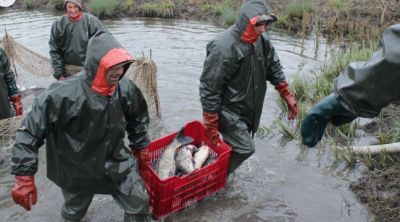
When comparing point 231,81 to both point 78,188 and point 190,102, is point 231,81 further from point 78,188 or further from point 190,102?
point 190,102

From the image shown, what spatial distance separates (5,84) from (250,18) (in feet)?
11.3

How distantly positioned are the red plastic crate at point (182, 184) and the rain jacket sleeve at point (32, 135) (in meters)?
1.12

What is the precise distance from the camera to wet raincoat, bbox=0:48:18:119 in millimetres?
5281

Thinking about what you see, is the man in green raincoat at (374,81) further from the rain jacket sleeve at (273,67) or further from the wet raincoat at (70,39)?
the wet raincoat at (70,39)

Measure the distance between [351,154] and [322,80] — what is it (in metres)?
2.37

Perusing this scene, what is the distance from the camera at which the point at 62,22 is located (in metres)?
6.12

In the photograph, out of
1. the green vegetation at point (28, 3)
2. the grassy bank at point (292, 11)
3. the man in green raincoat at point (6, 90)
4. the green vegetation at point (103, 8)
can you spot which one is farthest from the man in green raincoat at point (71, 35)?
the green vegetation at point (28, 3)

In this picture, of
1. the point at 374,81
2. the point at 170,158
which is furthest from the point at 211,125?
the point at 374,81

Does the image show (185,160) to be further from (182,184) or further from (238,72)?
(238,72)

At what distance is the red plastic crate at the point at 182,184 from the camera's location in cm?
394

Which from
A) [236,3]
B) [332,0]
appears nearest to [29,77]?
[236,3]

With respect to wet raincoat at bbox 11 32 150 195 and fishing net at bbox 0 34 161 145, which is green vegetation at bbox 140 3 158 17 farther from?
wet raincoat at bbox 11 32 150 195

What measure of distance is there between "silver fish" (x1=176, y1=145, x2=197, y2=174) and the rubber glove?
77.8 inches

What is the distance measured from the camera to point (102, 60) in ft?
10.3
